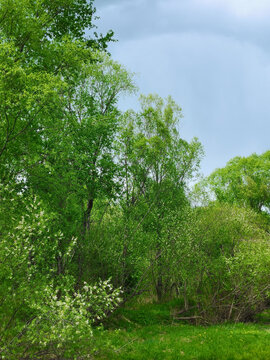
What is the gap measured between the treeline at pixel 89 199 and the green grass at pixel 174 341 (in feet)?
5.97

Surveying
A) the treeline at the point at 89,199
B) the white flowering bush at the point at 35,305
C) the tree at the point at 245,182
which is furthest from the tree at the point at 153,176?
the tree at the point at 245,182

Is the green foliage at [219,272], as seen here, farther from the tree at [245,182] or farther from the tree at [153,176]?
the tree at [245,182]

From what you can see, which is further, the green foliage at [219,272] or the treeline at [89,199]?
the green foliage at [219,272]

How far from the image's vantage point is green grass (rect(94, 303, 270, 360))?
14680mm

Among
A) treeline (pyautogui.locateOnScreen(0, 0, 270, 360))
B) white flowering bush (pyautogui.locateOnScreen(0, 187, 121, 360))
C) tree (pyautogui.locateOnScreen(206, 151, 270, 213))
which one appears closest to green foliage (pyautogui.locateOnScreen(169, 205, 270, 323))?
treeline (pyautogui.locateOnScreen(0, 0, 270, 360))

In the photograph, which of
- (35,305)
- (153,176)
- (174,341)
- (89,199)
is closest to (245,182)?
(153,176)

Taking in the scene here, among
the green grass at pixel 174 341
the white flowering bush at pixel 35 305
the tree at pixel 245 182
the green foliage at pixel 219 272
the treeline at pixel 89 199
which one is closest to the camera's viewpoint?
the white flowering bush at pixel 35 305

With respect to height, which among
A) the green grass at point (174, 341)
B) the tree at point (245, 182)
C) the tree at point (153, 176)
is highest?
the tree at point (245, 182)

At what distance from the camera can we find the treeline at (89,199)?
11.9m

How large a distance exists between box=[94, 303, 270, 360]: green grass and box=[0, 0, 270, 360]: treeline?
5.97ft

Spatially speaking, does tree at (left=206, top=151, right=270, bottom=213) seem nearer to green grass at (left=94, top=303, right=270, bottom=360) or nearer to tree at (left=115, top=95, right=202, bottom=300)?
tree at (left=115, top=95, right=202, bottom=300)

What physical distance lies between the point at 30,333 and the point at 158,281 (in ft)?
71.4

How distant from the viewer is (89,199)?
22.6 meters

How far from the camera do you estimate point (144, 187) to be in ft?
83.9
